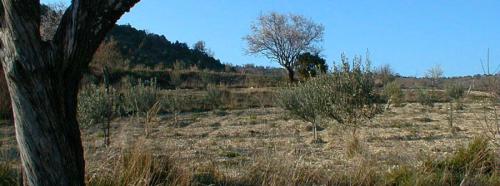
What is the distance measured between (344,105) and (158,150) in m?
9.38

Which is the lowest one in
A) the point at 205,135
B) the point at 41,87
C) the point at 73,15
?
the point at 205,135

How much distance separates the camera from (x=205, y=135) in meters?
19.5

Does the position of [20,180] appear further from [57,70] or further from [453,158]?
[453,158]

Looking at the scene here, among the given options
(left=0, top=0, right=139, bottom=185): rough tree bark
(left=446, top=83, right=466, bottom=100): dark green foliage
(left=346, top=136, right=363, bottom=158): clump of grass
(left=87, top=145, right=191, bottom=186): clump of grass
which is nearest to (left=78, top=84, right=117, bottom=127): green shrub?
(left=346, top=136, right=363, bottom=158): clump of grass

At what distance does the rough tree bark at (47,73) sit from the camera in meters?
4.32

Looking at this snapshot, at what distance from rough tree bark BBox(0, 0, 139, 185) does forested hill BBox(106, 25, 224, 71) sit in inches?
2205

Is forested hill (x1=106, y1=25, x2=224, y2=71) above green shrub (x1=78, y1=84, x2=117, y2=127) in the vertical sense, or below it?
above

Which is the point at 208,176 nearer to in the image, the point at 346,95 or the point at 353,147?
the point at 353,147

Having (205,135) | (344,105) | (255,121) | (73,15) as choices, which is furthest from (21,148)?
(255,121)

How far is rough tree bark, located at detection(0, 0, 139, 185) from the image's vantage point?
4.32 m

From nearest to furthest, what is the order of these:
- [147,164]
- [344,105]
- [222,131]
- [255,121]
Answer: [147,164] → [344,105] → [222,131] → [255,121]

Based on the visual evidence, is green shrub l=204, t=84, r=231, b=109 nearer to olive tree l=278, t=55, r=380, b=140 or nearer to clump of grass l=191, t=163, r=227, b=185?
olive tree l=278, t=55, r=380, b=140

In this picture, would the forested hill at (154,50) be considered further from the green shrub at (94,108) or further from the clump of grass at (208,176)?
the clump of grass at (208,176)

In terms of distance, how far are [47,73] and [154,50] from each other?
6611cm
